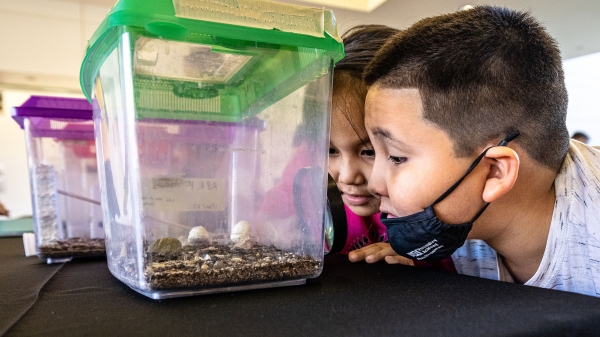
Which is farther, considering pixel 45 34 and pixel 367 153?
pixel 45 34

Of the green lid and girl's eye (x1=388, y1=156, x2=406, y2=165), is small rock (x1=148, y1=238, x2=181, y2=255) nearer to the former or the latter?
the green lid

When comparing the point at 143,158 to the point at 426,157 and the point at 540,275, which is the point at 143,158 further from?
the point at 540,275

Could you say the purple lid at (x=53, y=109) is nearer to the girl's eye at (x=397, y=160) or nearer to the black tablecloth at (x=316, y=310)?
the black tablecloth at (x=316, y=310)

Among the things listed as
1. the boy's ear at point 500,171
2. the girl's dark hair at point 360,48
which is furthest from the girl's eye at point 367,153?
the boy's ear at point 500,171

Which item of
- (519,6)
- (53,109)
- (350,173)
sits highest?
(519,6)

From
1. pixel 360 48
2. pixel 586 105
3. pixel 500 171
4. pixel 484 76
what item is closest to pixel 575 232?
pixel 500 171

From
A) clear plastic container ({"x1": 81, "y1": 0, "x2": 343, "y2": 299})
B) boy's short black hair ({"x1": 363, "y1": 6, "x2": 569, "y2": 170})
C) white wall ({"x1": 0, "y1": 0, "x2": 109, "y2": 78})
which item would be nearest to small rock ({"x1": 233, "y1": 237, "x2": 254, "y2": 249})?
clear plastic container ({"x1": 81, "y1": 0, "x2": 343, "y2": 299})

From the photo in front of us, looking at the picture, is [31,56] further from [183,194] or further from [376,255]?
[376,255]

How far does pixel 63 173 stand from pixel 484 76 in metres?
0.82

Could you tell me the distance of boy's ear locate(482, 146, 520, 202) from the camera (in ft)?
1.86

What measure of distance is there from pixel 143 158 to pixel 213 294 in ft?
0.52

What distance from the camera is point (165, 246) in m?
0.47

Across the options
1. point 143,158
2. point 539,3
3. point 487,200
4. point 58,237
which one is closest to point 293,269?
point 143,158

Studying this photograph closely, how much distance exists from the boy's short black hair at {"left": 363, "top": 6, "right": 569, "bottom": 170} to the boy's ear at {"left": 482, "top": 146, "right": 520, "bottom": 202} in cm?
3
